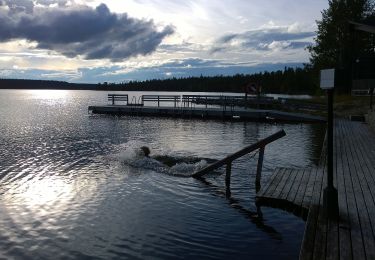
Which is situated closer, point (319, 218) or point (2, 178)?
point (319, 218)

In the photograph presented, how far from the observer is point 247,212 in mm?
11492

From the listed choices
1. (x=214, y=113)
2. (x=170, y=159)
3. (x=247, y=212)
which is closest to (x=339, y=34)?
(x=214, y=113)

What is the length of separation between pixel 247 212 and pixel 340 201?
8.42ft

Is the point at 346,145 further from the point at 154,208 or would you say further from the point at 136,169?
the point at 154,208

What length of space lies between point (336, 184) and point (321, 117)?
28820mm

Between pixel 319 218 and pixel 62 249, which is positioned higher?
pixel 319 218

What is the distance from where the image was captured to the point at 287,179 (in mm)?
13047

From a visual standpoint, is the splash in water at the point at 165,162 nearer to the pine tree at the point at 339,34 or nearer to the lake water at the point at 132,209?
the lake water at the point at 132,209

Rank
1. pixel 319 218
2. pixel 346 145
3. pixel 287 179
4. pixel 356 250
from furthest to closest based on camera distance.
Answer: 1. pixel 346 145
2. pixel 287 179
3. pixel 319 218
4. pixel 356 250

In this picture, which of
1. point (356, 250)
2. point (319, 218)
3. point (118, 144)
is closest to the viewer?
point (356, 250)

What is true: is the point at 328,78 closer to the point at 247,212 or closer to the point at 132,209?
the point at 247,212

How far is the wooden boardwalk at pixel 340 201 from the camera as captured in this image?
7.19m

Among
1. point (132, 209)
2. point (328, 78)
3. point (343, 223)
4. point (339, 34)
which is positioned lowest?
point (132, 209)

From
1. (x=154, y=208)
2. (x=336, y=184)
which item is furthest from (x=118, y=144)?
(x=336, y=184)
